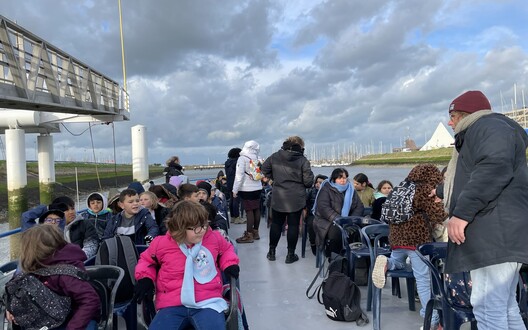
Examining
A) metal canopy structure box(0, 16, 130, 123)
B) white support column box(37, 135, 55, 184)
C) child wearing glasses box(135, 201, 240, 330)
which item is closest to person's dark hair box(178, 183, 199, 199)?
child wearing glasses box(135, 201, 240, 330)

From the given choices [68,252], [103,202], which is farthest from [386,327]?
[103,202]

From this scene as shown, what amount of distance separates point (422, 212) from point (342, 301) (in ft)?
3.32

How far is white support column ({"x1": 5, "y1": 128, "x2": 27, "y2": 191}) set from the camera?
41.3 ft

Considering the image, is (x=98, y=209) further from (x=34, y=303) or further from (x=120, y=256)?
(x=34, y=303)

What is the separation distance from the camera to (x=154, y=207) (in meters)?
4.36

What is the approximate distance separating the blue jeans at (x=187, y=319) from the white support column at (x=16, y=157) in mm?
12882

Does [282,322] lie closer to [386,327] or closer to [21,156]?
[386,327]

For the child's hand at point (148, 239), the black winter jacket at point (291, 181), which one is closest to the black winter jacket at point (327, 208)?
the black winter jacket at point (291, 181)

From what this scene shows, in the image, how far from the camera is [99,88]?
1223 cm

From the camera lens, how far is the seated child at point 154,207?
165 inches

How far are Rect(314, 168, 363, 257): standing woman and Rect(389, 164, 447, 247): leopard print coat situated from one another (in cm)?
146

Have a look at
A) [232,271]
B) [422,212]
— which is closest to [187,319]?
[232,271]

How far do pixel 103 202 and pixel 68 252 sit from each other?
2.42 m

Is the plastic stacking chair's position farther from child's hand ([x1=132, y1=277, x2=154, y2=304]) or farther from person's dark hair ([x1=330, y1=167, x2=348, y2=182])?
person's dark hair ([x1=330, y1=167, x2=348, y2=182])
